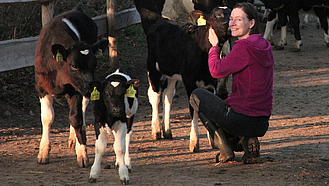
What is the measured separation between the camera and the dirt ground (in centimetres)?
646

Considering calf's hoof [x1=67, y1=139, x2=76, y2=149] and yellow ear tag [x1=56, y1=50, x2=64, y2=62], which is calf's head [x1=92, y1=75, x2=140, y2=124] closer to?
yellow ear tag [x1=56, y1=50, x2=64, y2=62]

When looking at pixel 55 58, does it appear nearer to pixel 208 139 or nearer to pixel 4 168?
pixel 4 168

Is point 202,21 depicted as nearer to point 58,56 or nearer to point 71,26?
point 71,26

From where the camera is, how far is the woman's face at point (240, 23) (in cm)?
657

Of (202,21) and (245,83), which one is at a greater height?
(202,21)

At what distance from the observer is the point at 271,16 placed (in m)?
16.7

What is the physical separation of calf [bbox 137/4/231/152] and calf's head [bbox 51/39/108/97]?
138 centimetres

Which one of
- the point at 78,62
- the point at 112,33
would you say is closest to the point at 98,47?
the point at 78,62

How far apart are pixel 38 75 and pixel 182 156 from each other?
216 cm

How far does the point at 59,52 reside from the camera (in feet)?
23.4

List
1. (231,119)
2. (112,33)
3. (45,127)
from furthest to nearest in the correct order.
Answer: (112,33) → (45,127) → (231,119)

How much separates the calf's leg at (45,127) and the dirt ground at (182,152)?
0.13m

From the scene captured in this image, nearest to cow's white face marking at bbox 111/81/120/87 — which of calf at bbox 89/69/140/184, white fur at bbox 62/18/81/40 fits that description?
calf at bbox 89/69/140/184

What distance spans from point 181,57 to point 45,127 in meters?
2.08
